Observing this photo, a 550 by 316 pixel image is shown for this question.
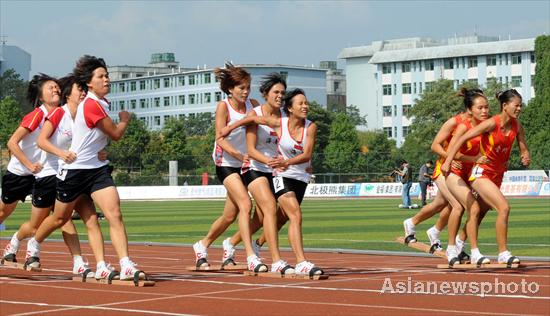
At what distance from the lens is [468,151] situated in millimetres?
14406

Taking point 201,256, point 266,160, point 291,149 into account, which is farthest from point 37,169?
point 291,149

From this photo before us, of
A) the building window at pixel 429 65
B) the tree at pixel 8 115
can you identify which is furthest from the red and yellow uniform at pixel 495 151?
the building window at pixel 429 65

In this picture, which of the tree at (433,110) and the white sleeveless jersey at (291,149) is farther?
the tree at (433,110)

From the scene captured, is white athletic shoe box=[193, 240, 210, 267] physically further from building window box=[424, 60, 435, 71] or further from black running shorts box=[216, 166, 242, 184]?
building window box=[424, 60, 435, 71]

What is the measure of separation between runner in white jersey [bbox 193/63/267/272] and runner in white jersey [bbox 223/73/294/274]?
0.13 m

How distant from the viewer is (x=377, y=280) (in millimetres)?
12227

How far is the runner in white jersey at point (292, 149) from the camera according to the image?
42.3 feet

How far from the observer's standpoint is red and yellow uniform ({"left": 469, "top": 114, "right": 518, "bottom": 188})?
14.1 m

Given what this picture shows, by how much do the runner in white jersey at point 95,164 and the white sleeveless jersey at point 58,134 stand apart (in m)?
0.67

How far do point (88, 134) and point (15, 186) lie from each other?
2.76m

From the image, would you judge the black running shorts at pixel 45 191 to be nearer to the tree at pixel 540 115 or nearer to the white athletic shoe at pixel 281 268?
the white athletic shoe at pixel 281 268

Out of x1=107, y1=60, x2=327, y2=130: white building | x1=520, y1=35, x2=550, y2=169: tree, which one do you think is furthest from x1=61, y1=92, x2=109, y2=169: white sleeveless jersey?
x1=107, y1=60, x2=327, y2=130: white building

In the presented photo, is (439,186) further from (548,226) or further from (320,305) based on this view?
(548,226)

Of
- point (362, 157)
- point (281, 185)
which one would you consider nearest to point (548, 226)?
point (281, 185)
